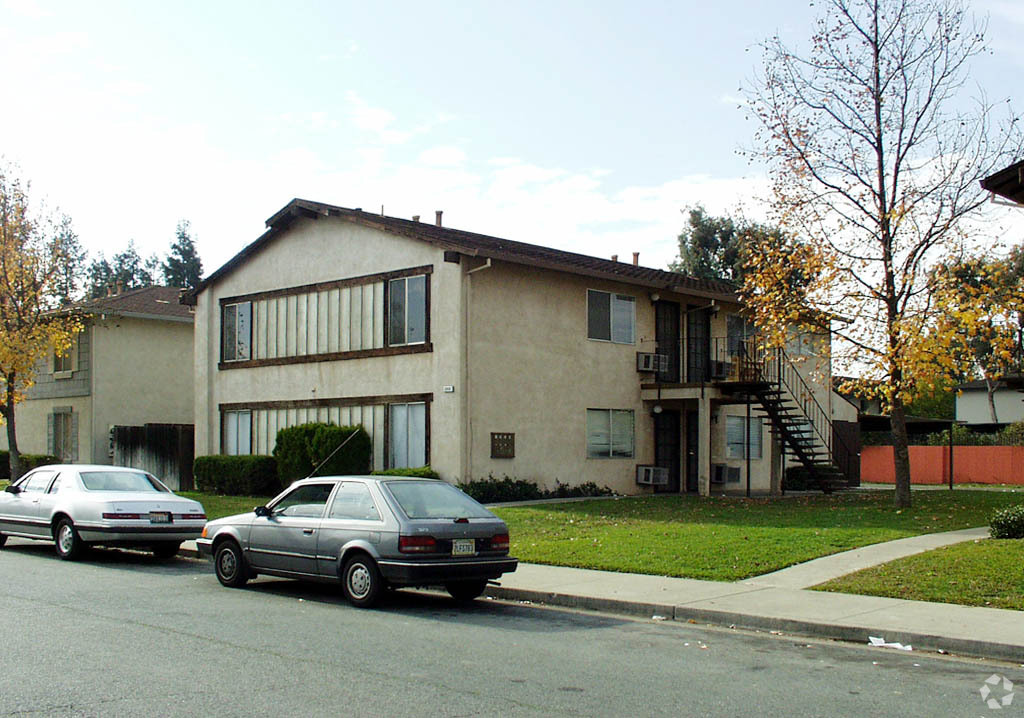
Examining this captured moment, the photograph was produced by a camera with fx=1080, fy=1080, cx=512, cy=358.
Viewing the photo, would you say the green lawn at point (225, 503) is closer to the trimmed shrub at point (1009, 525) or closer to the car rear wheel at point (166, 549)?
the car rear wheel at point (166, 549)

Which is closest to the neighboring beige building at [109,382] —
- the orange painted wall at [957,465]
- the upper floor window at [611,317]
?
the upper floor window at [611,317]

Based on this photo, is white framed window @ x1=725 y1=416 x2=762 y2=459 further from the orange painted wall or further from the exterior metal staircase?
the orange painted wall

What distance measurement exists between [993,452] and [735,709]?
34468mm

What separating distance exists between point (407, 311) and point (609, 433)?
6.10 m

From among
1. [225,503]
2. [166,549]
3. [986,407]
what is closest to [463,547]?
[166,549]

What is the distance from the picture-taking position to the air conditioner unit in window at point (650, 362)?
28031mm

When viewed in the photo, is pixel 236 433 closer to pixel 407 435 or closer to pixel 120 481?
pixel 407 435

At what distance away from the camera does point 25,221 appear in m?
29.3

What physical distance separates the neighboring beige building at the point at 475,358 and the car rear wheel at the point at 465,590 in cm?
1076

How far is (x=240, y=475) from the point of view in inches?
1081

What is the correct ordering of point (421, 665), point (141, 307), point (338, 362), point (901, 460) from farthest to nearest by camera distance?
point (141, 307)
point (338, 362)
point (901, 460)
point (421, 665)

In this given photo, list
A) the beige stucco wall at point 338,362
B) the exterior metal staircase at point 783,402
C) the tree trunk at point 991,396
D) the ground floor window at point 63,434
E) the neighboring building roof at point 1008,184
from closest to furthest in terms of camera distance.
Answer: the neighboring building roof at point 1008,184 < the beige stucco wall at point 338,362 < the exterior metal staircase at point 783,402 < the ground floor window at point 63,434 < the tree trunk at point 991,396

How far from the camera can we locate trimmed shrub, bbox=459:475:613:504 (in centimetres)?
2353

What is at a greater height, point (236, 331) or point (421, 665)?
point (236, 331)
